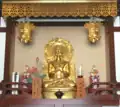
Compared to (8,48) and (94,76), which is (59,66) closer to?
(94,76)

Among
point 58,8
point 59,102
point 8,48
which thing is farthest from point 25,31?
point 59,102

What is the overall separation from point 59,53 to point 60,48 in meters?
0.12

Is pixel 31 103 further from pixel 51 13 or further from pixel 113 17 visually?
pixel 113 17

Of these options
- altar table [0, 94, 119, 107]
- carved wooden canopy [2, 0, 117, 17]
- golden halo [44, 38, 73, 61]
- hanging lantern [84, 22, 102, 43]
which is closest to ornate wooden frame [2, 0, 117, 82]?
carved wooden canopy [2, 0, 117, 17]

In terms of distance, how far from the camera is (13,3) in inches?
159

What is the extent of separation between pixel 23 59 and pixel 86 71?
3.46ft

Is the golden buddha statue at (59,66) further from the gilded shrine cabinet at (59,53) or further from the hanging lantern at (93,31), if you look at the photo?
the hanging lantern at (93,31)

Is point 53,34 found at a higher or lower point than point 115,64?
higher

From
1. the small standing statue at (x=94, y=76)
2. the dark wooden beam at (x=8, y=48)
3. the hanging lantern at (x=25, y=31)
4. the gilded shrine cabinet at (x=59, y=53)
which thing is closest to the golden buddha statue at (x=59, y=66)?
the gilded shrine cabinet at (x=59, y=53)

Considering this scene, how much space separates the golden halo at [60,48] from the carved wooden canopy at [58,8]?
0.63m

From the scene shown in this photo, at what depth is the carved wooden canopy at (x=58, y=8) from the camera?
13.2 feet

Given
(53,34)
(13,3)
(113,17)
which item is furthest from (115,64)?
(13,3)

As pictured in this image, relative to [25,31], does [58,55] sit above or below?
below

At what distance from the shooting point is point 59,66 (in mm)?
4453
